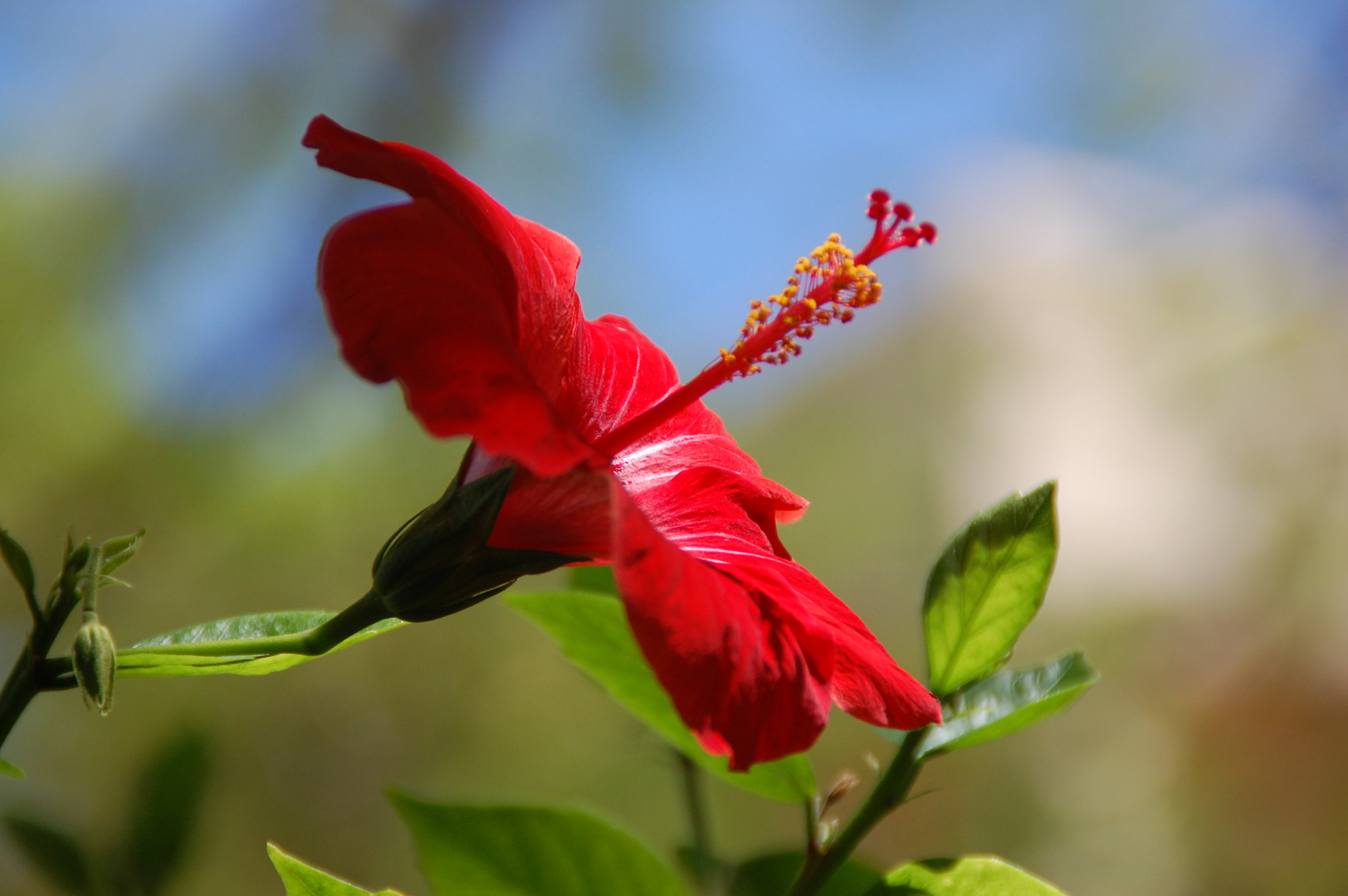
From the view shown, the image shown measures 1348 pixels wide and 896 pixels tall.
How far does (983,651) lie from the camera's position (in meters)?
0.50

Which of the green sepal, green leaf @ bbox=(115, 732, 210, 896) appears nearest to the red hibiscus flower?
the green sepal

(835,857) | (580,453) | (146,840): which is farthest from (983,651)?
(146,840)

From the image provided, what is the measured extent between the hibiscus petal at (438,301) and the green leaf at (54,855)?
1.60 feet

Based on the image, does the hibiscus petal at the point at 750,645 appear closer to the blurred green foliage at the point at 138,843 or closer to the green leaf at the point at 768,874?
the green leaf at the point at 768,874

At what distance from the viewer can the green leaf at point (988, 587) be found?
1.56ft

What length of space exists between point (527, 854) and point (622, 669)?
0.19 metres

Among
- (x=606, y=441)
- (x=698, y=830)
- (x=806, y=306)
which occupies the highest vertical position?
(x=806, y=306)

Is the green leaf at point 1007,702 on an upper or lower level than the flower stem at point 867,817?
upper

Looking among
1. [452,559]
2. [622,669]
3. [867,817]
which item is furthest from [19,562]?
[867,817]

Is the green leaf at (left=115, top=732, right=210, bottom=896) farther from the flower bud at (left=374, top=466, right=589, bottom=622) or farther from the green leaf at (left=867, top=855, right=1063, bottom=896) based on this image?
the green leaf at (left=867, top=855, right=1063, bottom=896)

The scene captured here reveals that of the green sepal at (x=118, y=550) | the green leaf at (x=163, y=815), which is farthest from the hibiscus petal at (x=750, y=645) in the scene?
the green leaf at (x=163, y=815)

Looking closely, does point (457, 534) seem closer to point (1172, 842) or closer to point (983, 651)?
point (983, 651)

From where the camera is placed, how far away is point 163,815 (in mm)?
664

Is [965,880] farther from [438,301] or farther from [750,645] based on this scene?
[438,301]
